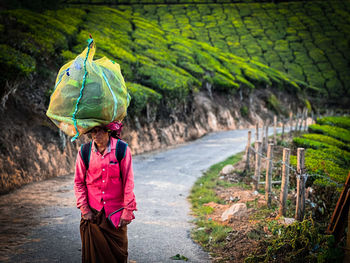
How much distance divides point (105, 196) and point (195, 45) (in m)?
34.2

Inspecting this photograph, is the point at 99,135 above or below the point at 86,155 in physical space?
above

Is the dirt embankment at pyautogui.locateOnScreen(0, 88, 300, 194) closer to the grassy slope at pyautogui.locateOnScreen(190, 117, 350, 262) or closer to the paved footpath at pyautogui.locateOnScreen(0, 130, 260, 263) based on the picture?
the paved footpath at pyautogui.locateOnScreen(0, 130, 260, 263)

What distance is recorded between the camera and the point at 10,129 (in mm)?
9484

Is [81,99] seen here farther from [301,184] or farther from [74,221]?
[301,184]

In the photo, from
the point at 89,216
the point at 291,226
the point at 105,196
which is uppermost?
the point at 105,196

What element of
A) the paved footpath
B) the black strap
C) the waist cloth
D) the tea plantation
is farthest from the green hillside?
the tea plantation

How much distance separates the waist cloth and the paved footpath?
1.55 meters

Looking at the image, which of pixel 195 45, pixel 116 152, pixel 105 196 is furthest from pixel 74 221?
pixel 195 45

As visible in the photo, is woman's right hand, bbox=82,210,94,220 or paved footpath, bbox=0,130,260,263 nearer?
woman's right hand, bbox=82,210,94,220

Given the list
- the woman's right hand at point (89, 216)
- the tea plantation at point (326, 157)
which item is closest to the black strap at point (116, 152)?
the woman's right hand at point (89, 216)

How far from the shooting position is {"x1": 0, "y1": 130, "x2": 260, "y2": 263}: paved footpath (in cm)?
505

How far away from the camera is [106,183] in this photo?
136 inches

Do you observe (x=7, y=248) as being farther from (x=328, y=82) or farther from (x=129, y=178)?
(x=328, y=82)

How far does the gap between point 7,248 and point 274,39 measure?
59541 millimetres
